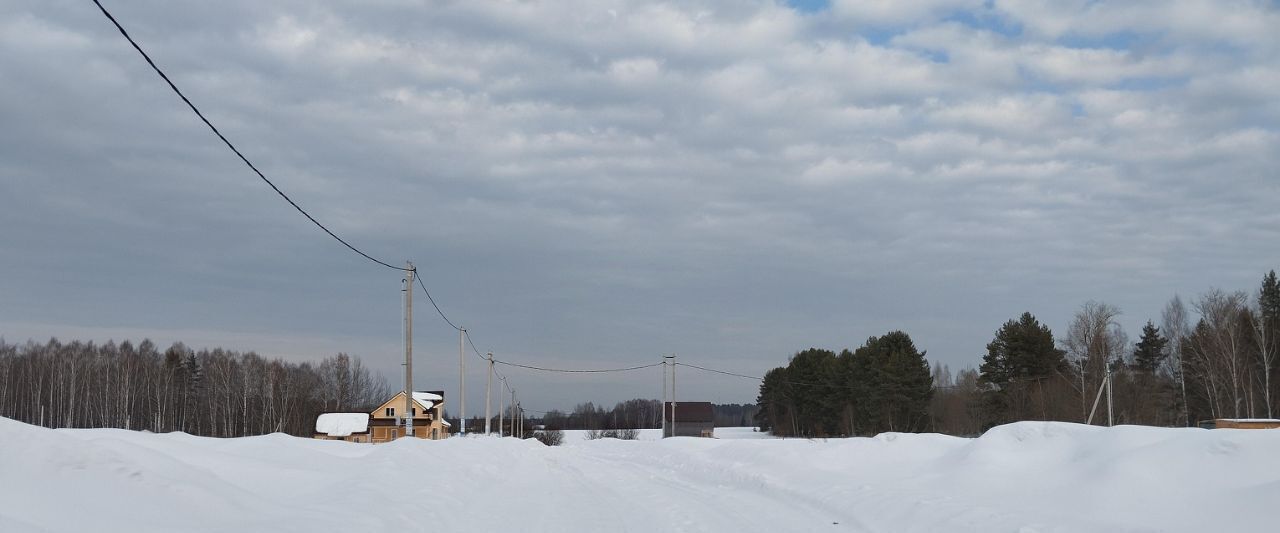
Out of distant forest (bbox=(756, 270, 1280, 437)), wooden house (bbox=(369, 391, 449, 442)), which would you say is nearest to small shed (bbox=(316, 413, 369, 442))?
wooden house (bbox=(369, 391, 449, 442))

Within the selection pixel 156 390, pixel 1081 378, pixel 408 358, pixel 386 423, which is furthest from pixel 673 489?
pixel 156 390

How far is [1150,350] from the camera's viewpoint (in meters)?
79.3

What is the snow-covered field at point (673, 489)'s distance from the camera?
392 inches

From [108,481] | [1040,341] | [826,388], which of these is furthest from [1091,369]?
[108,481]

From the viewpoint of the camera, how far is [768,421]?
12756 cm

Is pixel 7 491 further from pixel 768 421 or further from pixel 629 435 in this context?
pixel 768 421

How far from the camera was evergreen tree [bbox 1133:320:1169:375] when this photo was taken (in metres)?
78.2

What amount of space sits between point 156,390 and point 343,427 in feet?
89.2

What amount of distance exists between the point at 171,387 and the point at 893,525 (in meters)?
95.6

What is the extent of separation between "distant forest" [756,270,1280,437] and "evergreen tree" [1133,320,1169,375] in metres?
0.08

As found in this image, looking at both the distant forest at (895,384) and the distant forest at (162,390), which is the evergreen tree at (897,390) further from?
the distant forest at (162,390)

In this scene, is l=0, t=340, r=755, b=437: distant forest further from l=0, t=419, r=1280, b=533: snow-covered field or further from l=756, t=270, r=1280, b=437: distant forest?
l=0, t=419, r=1280, b=533: snow-covered field

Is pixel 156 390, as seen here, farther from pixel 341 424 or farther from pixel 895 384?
pixel 895 384

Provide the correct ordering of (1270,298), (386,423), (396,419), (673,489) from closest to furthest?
(673,489) → (1270,298) → (396,419) → (386,423)
